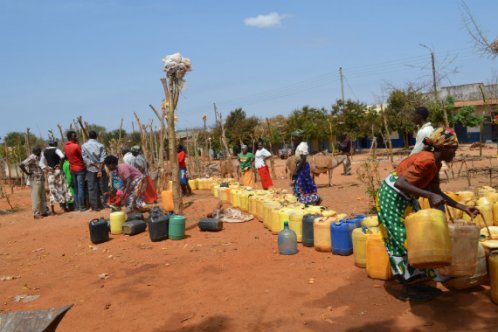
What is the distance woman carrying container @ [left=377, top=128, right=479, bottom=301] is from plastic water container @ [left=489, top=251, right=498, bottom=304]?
363 millimetres

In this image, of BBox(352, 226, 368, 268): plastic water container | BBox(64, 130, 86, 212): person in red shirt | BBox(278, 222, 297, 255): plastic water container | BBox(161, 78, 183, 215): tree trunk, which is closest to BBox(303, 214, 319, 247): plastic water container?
BBox(278, 222, 297, 255): plastic water container

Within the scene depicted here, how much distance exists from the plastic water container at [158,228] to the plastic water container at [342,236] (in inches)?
116

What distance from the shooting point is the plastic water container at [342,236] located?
205 inches

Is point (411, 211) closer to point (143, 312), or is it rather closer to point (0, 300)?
point (143, 312)

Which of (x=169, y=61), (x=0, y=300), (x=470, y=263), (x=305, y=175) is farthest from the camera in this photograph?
(x=169, y=61)

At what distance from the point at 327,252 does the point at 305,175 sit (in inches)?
82.9

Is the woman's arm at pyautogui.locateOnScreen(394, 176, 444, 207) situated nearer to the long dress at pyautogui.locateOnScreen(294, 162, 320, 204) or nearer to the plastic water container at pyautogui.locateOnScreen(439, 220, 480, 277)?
the plastic water container at pyautogui.locateOnScreen(439, 220, 480, 277)

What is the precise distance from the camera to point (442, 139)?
135 inches

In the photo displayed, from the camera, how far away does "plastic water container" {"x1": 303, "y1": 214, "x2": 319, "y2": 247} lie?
5793 millimetres

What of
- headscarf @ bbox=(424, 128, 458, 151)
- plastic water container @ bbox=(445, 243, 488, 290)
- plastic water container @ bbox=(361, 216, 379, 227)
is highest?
headscarf @ bbox=(424, 128, 458, 151)

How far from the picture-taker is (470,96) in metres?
33.3

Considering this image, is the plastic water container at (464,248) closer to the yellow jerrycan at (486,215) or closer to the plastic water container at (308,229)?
the yellow jerrycan at (486,215)

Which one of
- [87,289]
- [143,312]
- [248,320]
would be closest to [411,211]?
[248,320]

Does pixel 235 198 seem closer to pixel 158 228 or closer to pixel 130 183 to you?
pixel 130 183
